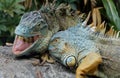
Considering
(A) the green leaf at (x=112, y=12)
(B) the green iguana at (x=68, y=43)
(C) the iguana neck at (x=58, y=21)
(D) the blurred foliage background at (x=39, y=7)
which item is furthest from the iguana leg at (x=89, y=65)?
(A) the green leaf at (x=112, y=12)

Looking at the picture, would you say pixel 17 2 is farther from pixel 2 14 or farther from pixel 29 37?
pixel 29 37

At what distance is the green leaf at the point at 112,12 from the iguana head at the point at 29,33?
2.82 m

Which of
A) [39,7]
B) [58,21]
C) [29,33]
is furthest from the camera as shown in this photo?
[39,7]

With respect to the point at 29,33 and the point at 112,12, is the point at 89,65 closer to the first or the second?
the point at 29,33

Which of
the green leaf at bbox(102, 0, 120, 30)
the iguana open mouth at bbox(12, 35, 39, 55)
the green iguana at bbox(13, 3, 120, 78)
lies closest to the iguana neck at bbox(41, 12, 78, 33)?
the green iguana at bbox(13, 3, 120, 78)

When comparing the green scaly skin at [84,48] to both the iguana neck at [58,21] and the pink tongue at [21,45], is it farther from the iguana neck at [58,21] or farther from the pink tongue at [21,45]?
the pink tongue at [21,45]

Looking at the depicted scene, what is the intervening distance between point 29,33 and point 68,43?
1.23 feet

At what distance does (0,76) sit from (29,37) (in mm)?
498

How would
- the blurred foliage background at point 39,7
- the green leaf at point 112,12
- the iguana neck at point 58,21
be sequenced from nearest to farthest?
1. the iguana neck at point 58,21
2. the blurred foliage background at point 39,7
3. the green leaf at point 112,12

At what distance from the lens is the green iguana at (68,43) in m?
4.43

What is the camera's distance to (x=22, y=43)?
4.51 metres

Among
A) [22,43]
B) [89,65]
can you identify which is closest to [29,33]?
[22,43]

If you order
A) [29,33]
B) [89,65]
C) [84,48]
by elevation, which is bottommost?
[89,65]

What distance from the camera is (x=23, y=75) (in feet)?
14.0
